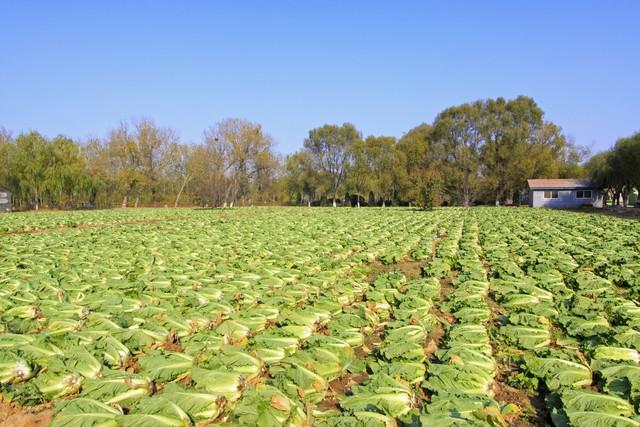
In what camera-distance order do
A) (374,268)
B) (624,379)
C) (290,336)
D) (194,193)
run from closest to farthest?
(624,379) < (290,336) < (374,268) < (194,193)

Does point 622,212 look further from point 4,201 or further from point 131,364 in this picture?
point 4,201

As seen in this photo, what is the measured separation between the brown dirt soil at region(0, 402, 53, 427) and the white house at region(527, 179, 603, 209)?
194 ft

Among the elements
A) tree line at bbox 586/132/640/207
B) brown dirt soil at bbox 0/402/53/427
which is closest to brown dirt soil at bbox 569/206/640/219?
tree line at bbox 586/132/640/207

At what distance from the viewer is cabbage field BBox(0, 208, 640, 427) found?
3.78 metres

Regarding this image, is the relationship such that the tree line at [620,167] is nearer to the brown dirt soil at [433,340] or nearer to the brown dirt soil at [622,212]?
the brown dirt soil at [622,212]

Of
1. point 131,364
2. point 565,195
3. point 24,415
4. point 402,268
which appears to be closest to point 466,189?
point 565,195

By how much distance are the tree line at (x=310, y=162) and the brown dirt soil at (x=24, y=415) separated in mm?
56147

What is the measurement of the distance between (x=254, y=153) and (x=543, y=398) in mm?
64449

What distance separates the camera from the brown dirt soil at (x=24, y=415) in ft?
12.6

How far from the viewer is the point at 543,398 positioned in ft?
13.9

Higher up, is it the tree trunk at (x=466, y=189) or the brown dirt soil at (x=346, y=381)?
the tree trunk at (x=466, y=189)

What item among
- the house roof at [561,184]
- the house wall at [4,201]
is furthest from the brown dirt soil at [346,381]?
the house roof at [561,184]

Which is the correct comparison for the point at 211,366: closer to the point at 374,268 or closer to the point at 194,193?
the point at 374,268

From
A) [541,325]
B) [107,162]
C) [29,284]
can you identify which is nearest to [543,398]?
[541,325]
